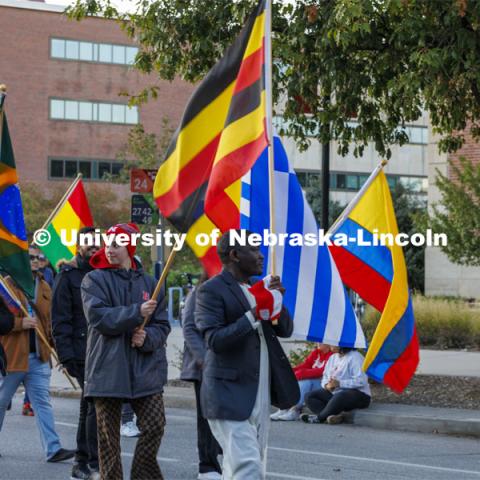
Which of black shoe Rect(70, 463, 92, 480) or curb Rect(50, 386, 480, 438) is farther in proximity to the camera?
curb Rect(50, 386, 480, 438)

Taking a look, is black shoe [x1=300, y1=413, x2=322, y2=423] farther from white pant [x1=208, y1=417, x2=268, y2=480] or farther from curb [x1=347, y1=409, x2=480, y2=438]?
white pant [x1=208, y1=417, x2=268, y2=480]

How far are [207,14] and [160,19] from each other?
2.23 feet

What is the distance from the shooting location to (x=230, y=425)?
6762mm

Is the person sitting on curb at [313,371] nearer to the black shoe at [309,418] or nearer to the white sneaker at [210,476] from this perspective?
the black shoe at [309,418]

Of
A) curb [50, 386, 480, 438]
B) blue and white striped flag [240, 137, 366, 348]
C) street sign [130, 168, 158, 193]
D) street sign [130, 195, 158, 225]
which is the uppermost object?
street sign [130, 168, 158, 193]

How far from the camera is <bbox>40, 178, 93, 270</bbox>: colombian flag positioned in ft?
51.3

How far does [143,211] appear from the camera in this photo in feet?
Result: 58.3

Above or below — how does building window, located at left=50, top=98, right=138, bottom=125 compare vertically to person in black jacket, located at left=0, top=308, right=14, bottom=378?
above

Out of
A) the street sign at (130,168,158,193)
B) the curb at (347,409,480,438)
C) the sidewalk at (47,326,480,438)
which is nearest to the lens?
the curb at (347,409,480,438)

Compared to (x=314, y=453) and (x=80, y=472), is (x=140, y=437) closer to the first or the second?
(x=80, y=472)

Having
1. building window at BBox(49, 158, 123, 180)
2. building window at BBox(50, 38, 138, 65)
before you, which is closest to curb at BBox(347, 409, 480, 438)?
building window at BBox(49, 158, 123, 180)

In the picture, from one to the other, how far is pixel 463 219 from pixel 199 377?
2056 centimetres

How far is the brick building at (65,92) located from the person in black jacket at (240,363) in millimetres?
60075

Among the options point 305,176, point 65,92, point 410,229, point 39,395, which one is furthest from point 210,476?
point 65,92
